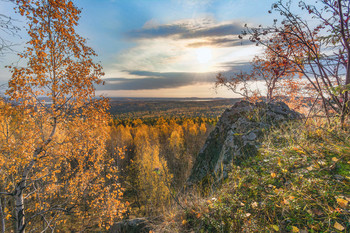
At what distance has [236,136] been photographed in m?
5.43

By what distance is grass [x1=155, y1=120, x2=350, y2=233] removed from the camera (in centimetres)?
198

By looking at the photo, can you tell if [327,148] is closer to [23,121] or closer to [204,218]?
[204,218]

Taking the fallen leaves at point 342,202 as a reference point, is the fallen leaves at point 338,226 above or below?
below

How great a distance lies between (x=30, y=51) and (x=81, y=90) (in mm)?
2387

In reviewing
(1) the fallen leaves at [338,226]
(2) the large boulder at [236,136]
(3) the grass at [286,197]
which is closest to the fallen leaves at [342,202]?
(3) the grass at [286,197]

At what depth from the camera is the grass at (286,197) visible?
1.98 meters

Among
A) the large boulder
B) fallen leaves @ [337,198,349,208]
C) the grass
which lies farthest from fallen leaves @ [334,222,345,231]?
the large boulder

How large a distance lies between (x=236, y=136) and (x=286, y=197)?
10.5 feet

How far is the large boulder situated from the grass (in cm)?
105

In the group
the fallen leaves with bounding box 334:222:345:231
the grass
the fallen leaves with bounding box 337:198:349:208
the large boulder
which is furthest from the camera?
the large boulder

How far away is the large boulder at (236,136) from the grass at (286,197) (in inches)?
41.3

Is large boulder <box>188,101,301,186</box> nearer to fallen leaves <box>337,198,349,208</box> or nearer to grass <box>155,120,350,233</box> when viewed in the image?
grass <box>155,120,350,233</box>

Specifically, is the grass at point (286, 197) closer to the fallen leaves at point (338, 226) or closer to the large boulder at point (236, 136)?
the fallen leaves at point (338, 226)

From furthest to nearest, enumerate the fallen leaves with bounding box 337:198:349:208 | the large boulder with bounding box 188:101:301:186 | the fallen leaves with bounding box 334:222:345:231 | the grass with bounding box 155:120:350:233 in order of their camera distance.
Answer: the large boulder with bounding box 188:101:301:186 → the grass with bounding box 155:120:350:233 → the fallen leaves with bounding box 337:198:349:208 → the fallen leaves with bounding box 334:222:345:231
